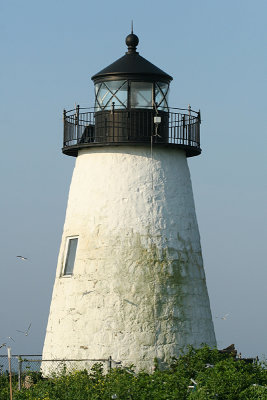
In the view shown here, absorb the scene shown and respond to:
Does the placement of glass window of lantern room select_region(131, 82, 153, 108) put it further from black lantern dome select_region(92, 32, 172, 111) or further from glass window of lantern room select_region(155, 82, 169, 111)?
glass window of lantern room select_region(155, 82, 169, 111)

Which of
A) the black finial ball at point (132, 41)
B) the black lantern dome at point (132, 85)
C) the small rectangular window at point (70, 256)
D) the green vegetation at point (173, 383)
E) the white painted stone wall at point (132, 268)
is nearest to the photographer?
the green vegetation at point (173, 383)

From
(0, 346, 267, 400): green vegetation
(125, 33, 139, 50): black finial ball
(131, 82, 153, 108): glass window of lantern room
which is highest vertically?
(125, 33, 139, 50): black finial ball

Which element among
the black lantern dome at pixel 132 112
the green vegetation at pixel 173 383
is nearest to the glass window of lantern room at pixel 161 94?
the black lantern dome at pixel 132 112

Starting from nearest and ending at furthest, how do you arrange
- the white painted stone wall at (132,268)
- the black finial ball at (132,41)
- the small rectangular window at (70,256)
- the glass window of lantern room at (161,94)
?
the white painted stone wall at (132,268)
the glass window of lantern room at (161,94)
the small rectangular window at (70,256)
the black finial ball at (132,41)

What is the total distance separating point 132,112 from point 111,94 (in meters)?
0.75

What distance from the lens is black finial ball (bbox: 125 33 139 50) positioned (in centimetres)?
2561

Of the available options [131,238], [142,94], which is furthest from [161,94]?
[131,238]

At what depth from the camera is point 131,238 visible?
24422 millimetres

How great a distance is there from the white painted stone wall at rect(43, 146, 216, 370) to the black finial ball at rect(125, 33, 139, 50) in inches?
110

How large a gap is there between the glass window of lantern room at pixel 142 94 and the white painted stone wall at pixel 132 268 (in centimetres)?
108

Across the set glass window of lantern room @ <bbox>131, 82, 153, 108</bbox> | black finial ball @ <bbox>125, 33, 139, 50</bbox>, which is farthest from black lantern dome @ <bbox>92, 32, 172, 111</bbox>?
black finial ball @ <bbox>125, 33, 139, 50</bbox>

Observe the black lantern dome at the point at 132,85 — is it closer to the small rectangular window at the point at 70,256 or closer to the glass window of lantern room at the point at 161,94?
the glass window of lantern room at the point at 161,94

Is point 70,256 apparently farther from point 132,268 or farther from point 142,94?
point 142,94

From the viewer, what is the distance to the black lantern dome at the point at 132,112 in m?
24.7
